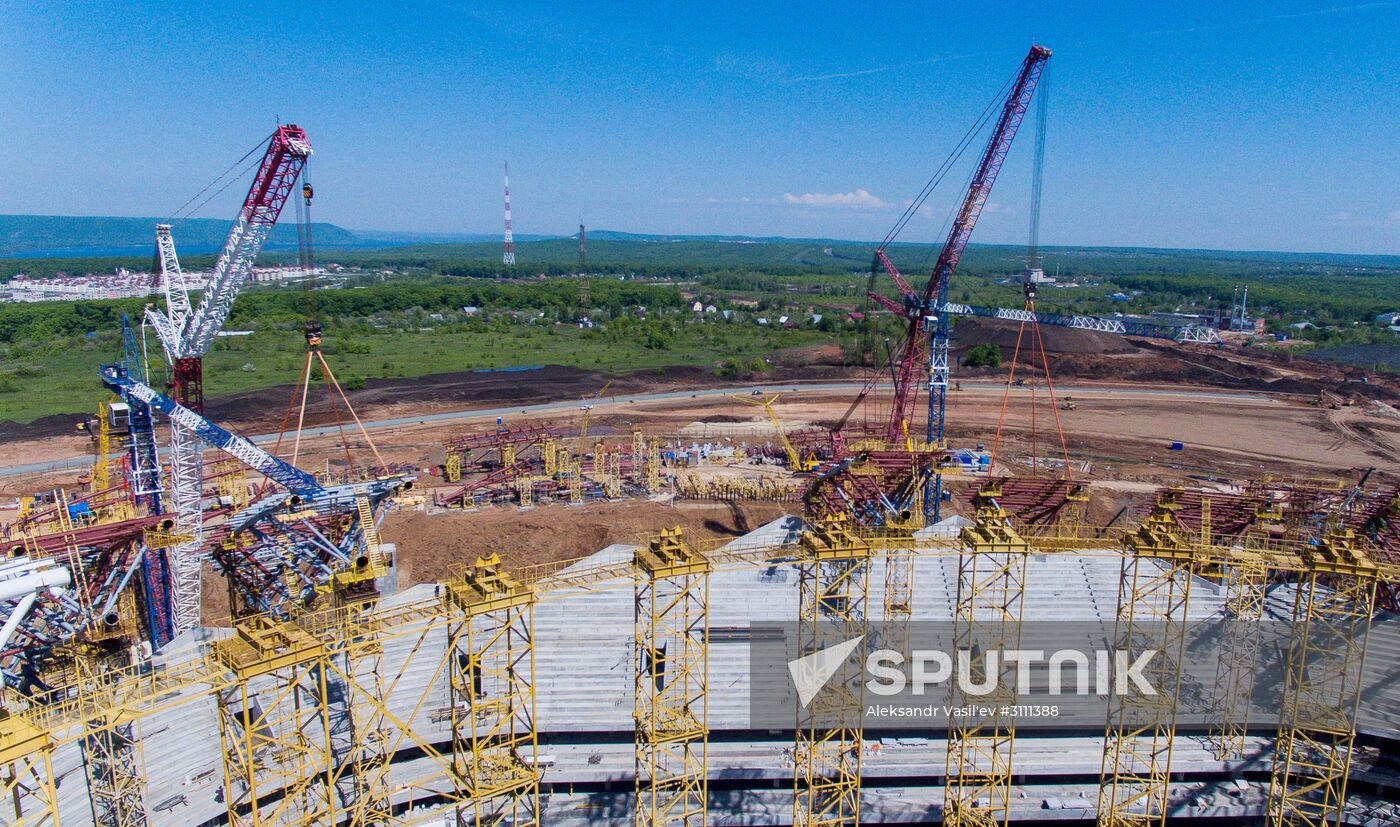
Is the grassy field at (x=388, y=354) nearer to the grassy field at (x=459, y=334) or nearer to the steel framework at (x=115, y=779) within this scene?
the grassy field at (x=459, y=334)

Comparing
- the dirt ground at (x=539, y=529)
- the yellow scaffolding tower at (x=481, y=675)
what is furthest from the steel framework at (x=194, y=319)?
the yellow scaffolding tower at (x=481, y=675)

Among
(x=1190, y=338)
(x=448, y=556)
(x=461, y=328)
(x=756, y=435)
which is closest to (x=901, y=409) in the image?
(x=756, y=435)

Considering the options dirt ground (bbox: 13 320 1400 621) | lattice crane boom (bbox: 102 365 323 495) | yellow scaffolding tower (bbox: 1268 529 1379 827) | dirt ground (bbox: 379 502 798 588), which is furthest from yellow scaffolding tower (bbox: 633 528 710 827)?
dirt ground (bbox: 13 320 1400 621)

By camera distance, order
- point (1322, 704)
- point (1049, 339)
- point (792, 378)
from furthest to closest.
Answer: point (1049, 339)
point (792, 378)
point (1322, 704)

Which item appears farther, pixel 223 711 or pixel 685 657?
pixel 685 657

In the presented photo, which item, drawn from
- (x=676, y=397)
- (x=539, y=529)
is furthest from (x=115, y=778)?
(x=676, y=397)

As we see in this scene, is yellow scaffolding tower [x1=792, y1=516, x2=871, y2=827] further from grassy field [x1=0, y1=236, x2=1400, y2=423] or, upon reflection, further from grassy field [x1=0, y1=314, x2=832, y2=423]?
grassy field [x1=0, y1=314, x2=832, y2=423]

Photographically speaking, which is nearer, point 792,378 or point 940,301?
point 940,301

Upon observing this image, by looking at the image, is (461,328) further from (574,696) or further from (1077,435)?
(574,696)

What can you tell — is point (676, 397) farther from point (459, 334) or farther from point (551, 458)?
point (459, 334)
